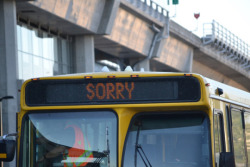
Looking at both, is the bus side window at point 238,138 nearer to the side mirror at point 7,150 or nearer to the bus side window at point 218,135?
the bus side window at point 218,135

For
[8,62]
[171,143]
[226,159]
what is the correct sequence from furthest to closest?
[8,62], [171,143], [226,159]

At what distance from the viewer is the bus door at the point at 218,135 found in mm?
7753

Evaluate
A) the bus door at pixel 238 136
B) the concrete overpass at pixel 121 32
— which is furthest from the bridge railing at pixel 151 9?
the bus door at pixel 238 136

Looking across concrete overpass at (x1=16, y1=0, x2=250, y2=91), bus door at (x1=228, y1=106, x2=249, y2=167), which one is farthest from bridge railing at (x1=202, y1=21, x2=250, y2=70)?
bus door at (x1=228, y1=106, x2=249, y2=167)

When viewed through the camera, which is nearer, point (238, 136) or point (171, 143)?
point (171, 143)

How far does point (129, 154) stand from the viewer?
7660 millimetres

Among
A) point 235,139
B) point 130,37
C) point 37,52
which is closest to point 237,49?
point 130,37

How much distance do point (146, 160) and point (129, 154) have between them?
0.21 m

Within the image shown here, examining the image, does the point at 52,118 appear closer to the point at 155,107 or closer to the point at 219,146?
the point at 155,107

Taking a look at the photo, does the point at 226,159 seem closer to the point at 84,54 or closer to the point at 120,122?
the point at 120,122

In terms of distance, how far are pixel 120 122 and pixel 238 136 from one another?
2495 millimetres

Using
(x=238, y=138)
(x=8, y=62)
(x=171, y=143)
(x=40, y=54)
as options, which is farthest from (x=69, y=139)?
(x=40, y=54)

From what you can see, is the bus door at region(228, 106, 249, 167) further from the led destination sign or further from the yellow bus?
the led destination sign

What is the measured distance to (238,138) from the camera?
9.52 m
